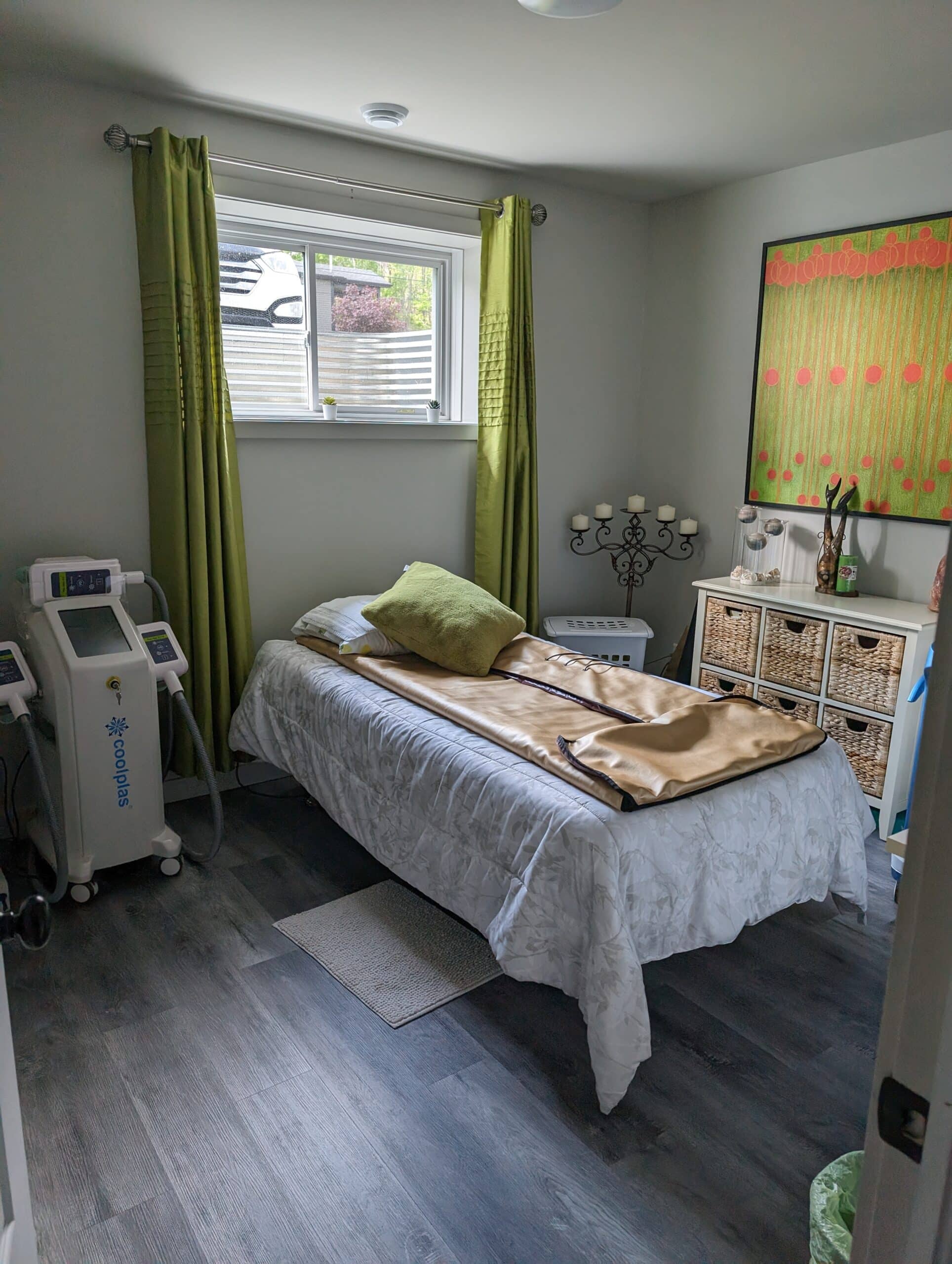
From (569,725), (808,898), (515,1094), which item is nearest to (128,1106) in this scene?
(515,1094)

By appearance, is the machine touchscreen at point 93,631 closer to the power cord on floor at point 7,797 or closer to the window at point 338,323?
the power cord on floor at point 7,797

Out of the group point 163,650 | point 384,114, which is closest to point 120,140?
point 384,114

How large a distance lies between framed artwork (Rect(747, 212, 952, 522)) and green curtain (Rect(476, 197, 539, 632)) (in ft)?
3.35

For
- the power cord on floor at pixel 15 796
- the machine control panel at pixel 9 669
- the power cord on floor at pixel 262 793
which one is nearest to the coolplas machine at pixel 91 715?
the machine control panel at pixel 9 669

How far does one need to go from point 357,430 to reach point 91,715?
5.35ft

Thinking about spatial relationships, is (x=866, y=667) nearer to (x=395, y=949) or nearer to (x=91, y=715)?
(x=395, y=949)

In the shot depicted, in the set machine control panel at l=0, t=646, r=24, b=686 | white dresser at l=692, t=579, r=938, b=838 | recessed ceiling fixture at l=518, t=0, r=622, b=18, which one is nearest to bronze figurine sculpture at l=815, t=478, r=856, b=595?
white dresser at l=692, t=579, r=938, b=838

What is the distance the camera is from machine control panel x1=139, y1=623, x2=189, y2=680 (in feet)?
9.21

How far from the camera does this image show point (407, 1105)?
194 centimetres

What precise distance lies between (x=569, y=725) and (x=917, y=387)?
2.01m

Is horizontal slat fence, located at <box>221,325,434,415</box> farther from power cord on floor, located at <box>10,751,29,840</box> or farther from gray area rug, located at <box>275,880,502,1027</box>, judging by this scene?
gray area rug, located at <box>275,880,502,1027</box>

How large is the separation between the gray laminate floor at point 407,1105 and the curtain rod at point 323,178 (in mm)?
2449

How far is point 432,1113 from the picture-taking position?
192 cm

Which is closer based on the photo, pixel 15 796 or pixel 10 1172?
pixel 10 1172
